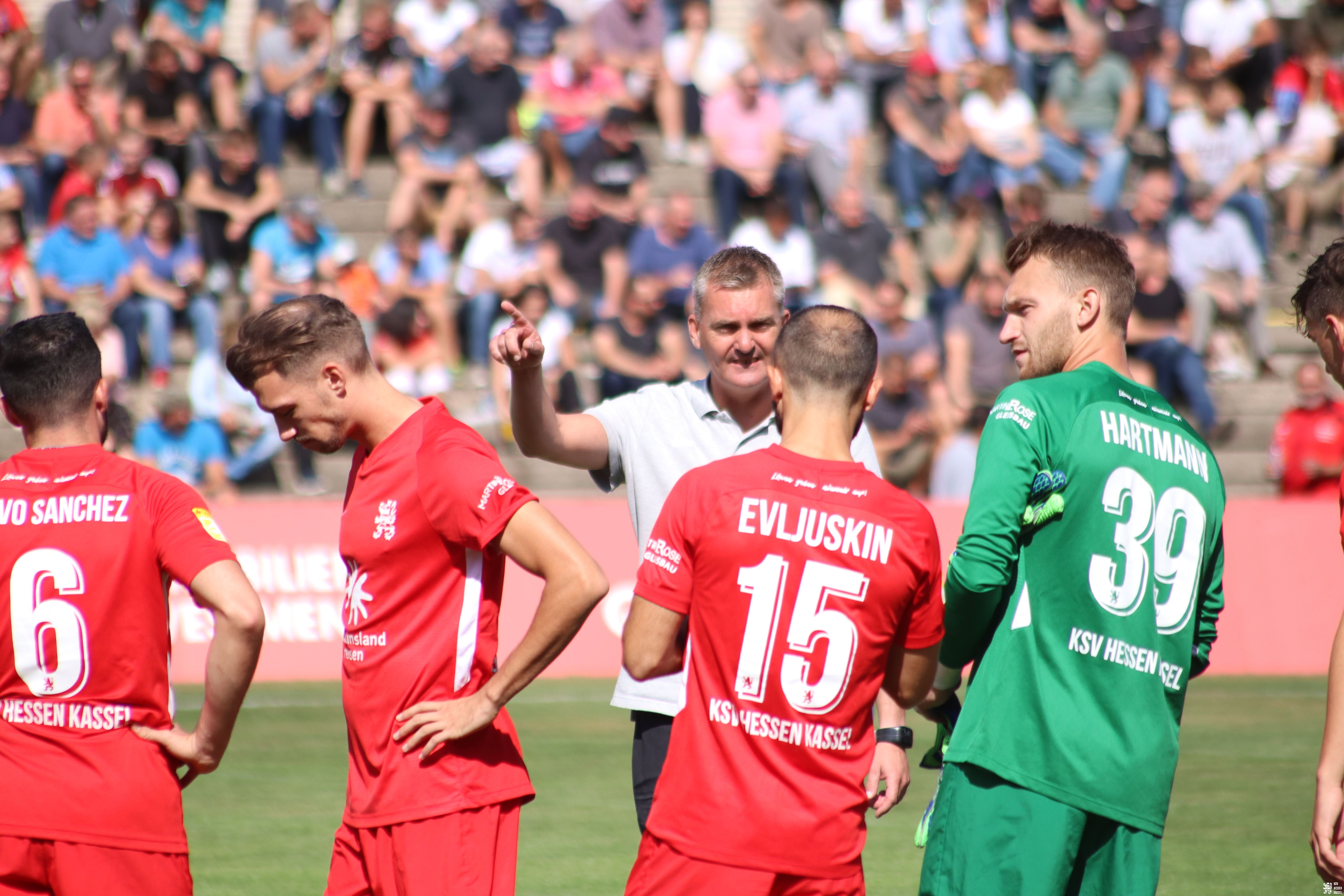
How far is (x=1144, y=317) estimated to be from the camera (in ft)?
53.1

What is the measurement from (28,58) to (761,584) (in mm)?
16708

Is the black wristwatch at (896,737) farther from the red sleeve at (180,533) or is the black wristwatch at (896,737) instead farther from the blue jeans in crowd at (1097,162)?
the blue jeans in crowd at (1097,162)

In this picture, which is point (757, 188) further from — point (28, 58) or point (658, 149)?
point (28, 58)

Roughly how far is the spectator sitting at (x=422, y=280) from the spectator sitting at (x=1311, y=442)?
8.61m

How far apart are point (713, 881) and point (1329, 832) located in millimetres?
1530

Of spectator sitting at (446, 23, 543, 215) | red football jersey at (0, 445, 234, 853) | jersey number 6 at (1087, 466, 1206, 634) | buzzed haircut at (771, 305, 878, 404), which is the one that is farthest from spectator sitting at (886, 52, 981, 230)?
red football jersey at (0, 445, 234, 853)

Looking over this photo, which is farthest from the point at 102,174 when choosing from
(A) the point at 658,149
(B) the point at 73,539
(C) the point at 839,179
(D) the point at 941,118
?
(B) the point at 73,539

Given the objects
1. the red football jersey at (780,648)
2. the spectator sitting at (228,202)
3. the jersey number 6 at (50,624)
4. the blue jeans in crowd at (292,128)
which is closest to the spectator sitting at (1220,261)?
the blue jeans in crowd at (292,128)

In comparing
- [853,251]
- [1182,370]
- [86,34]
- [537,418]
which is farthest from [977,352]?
[537,418]

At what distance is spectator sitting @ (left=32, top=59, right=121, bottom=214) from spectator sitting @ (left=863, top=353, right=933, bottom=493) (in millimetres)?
9295

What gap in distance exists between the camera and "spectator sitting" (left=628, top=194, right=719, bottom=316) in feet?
52.0

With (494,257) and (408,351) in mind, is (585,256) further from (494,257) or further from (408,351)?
(408,351)

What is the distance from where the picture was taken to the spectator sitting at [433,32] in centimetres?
1802

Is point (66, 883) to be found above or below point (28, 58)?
below
